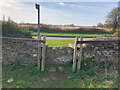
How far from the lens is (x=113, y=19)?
→ 17859mm

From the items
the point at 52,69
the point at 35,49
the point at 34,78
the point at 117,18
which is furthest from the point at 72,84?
the point at 117,18

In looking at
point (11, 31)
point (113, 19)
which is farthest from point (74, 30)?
point (11, 31)

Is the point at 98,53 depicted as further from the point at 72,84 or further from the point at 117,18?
the point at 117,18

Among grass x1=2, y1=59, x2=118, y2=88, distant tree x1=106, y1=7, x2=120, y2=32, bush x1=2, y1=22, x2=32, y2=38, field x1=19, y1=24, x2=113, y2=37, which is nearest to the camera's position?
grass x1=2, y1=59, x2=118, y2=88

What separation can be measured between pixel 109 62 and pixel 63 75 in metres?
2.58

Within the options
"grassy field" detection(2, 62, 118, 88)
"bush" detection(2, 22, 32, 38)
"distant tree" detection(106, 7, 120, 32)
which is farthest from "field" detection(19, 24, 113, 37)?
"grassy field" detection(2, 62, 118, 88)

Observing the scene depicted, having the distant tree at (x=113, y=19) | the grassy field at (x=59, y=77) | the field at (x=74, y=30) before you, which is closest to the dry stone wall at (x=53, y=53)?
the grassy field at (x=59, y=77)

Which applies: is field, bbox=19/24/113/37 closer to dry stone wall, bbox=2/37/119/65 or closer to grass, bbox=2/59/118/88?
dry stone wall, bbox=2/37/119/65

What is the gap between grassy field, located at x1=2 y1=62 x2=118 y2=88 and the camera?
12.8ft

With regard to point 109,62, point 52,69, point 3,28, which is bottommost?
point 52,69

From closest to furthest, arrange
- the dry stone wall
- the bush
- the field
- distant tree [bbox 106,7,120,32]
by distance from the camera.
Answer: the dry stone wall → the bush → distant tree [bbox 106,7,120,32] → the field

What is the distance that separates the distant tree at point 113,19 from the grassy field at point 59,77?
16225mm

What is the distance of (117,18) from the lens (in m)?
17.3

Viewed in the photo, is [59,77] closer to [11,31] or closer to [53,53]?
[53,53]
